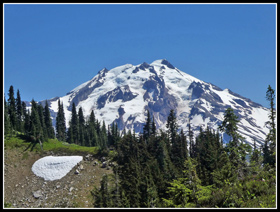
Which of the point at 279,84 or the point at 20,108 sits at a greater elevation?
the point at 20,108

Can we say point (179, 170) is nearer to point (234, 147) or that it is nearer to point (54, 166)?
point (234, 147)

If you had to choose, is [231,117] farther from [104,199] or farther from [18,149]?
[18,149]

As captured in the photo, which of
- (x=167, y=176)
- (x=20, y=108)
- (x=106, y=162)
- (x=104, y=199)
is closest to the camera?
(x=104, y=199)

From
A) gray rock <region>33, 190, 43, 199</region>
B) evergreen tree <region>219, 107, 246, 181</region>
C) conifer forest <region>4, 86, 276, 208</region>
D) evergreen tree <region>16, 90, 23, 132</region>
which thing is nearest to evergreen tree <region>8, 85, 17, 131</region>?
conifer forest <region>4, 86, 276, 208</region>

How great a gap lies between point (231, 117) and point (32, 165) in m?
53.2

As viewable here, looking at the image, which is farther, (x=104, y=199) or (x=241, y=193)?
(x=104, y=199)

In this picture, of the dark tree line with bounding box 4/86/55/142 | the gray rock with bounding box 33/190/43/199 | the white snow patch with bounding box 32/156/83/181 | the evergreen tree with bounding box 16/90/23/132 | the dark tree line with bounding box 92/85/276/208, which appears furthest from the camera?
the evergreen tree with bounding box 16/90/23/132

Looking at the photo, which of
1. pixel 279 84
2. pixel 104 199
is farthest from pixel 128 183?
pixel 279 84

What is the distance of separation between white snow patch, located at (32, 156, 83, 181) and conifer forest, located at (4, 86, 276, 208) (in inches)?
340

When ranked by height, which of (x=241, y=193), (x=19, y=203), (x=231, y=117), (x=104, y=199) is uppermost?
(x=231, y=117)

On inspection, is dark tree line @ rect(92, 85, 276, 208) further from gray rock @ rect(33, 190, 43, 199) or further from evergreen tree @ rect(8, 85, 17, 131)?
evergreen tree @ rect(8, 85, 17, 131)

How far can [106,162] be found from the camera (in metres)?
68.7

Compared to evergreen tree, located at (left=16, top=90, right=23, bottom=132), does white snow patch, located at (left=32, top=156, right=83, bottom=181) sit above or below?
below

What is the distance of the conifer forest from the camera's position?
19.8m
